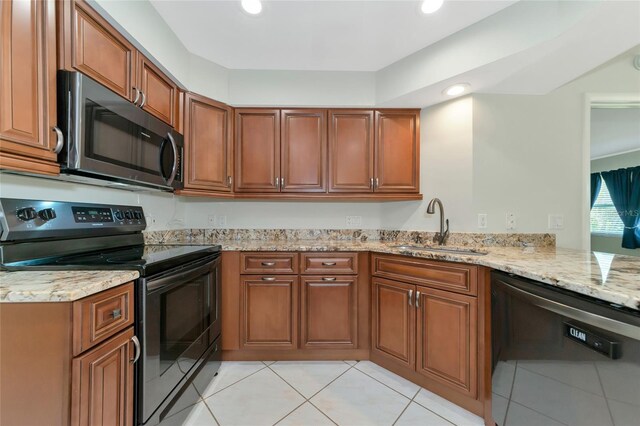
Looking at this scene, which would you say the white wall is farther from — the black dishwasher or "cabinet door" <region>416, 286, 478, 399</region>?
the black dishwasher

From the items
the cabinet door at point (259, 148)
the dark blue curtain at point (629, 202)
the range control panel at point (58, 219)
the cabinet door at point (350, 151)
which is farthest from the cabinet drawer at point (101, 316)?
the dark blue curtain at point (629, 202)

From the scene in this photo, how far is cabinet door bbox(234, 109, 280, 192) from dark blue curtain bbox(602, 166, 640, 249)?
121 inches

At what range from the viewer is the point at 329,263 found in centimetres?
196

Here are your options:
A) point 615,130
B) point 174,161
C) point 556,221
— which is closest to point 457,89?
point 556,221

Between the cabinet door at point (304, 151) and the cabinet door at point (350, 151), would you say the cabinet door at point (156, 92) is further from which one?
the cabinet door at point (350, 151)

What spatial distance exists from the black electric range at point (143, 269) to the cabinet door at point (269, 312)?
0.30 meters

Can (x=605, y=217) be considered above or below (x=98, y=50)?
below

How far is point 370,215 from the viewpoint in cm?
258

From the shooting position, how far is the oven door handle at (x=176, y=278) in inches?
43.3

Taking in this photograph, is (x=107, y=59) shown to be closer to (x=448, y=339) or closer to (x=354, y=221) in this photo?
(x=354, y=221)

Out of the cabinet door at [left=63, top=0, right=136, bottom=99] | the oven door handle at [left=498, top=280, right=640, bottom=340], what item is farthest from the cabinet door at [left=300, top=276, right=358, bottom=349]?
the cabinet door at [left=63, top=0, right=136, bottom=99]

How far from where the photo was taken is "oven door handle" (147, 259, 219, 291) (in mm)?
1101

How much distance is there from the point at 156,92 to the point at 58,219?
1.01 m

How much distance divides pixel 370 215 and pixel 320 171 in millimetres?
762
